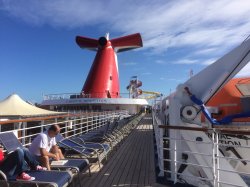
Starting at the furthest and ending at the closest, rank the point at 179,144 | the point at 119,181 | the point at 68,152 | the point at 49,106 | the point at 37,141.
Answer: the point at 49,106, the point at 68,152, the point at 119,181, the point at 179,144, the point at 37,141

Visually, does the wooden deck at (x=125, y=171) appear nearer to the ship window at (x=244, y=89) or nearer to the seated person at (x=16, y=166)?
the seated person at (x=16, y=166)

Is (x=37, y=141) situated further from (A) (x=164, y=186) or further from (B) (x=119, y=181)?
(A) (x=164, y=186)

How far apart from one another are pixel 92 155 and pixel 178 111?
6.02ft

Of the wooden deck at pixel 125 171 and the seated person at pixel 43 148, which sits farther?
the wooden deck at pixel 125 171

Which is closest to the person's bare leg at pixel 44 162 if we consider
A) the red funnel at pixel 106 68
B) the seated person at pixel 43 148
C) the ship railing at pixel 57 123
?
the seated person at pixel 43 148

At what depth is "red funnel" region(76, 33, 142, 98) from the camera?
2475 cm

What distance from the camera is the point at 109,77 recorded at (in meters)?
25.5

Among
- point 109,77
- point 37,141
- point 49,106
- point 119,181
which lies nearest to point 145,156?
point 119,181

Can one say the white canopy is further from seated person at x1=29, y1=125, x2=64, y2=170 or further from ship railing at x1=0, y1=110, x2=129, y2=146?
seated person at x1=29, y1=125, x2=64, y2=170

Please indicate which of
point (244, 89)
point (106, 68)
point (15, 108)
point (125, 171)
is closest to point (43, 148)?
point (125, 171)

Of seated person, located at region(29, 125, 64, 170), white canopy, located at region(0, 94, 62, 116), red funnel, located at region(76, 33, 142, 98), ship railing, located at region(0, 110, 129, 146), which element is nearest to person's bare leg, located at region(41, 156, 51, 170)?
seated person, located at region(29, 125, 64, 170)

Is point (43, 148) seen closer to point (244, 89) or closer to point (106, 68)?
point (244, 89)

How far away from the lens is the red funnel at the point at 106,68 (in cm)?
2475

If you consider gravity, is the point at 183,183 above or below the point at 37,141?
below
